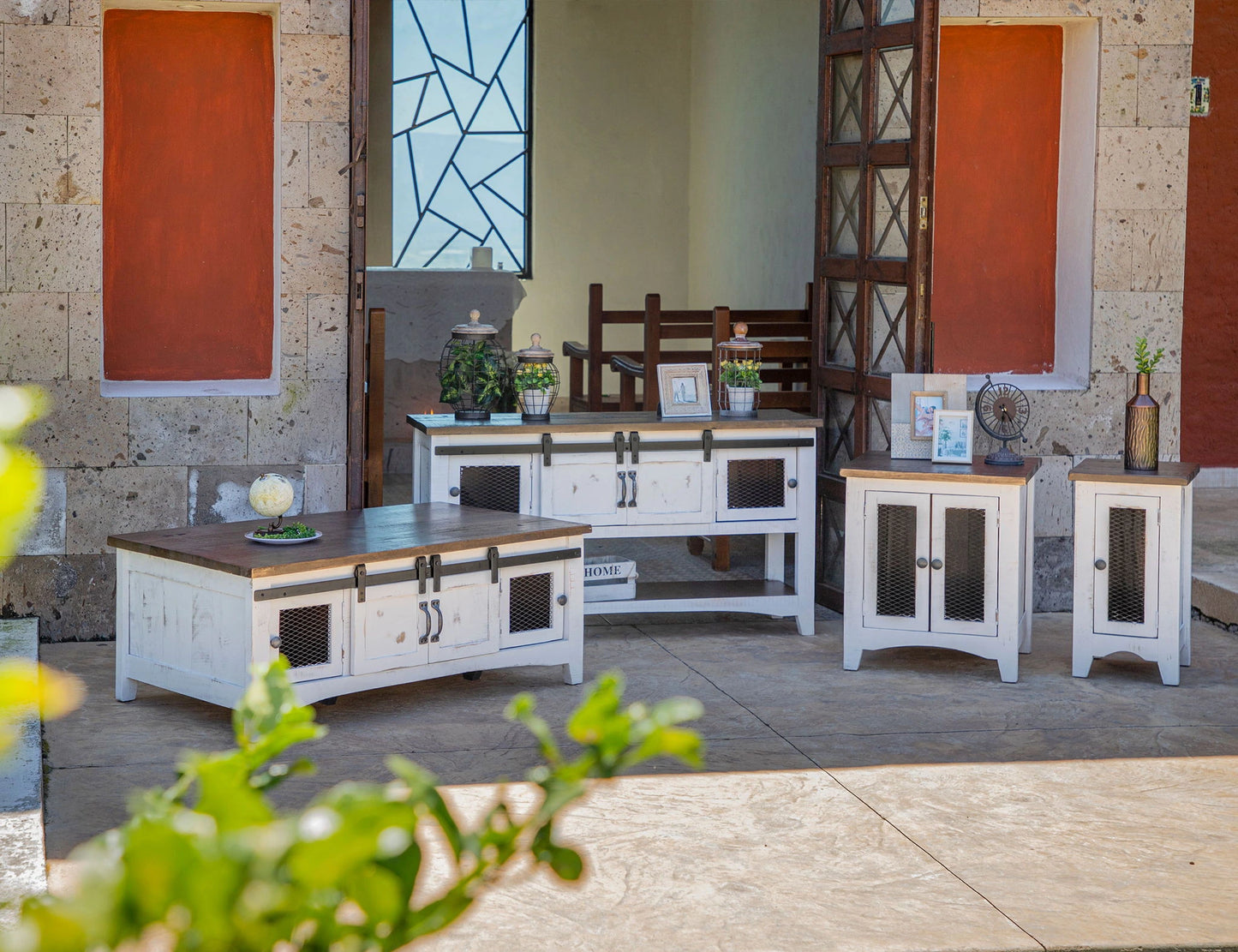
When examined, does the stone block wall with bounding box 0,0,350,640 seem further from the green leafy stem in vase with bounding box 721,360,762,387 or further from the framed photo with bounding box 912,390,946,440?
the framed photo with bounding box 912,390,946,440

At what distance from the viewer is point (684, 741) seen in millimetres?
580

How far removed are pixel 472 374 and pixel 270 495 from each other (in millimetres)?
1373

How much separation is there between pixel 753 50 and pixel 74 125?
7.41 m

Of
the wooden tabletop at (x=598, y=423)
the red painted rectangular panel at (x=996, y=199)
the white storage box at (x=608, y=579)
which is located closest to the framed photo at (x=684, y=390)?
the wooden tabletop at (x=598, y=423)

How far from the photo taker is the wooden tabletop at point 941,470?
5496mm

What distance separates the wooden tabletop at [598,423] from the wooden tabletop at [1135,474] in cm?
114

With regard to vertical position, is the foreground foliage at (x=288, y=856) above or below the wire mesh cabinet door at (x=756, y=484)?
above

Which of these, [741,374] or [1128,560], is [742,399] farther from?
[1128,560]

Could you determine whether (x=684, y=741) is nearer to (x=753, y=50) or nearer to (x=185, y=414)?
(x=185, y=414)

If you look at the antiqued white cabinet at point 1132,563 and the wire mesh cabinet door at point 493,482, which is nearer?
the antiqued white cabinet at point 1132,563

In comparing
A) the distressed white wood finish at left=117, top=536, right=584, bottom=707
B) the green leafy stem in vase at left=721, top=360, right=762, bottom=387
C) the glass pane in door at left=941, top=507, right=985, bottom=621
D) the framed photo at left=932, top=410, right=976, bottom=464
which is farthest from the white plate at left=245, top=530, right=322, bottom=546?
the framed photo at left=932, top=410, right=976, bottom=464

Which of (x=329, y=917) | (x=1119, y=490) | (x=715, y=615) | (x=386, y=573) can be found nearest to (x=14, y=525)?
(x=329, y=917)

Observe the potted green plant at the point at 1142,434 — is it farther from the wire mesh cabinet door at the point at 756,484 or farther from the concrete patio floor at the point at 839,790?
the wire mesh cabinet door at the point at 756,484

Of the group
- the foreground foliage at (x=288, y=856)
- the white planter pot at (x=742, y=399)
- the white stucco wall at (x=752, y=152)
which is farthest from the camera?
the white stucco wall at (x=752, y=152)
